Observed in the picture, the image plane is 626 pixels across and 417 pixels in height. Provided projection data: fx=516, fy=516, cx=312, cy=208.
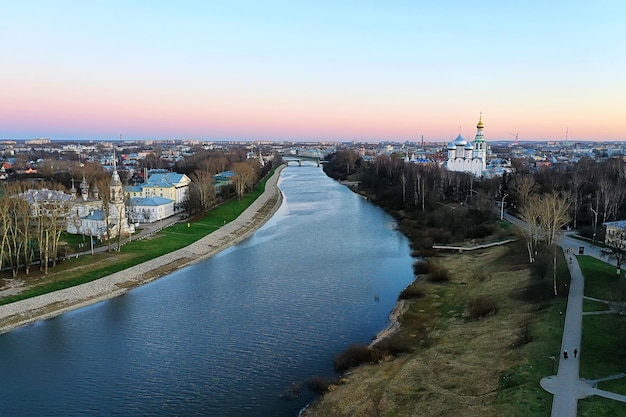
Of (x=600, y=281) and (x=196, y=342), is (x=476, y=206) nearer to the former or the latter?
(x=600, y=281)

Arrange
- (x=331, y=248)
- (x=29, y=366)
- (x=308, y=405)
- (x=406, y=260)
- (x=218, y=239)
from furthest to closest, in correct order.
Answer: (x=218, y=239) < (x=331, y=248) < (x=406, y=260) < (x=29, y=366) < (x=308, y=405)

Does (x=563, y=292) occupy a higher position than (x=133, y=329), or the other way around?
(x=563, y=292)

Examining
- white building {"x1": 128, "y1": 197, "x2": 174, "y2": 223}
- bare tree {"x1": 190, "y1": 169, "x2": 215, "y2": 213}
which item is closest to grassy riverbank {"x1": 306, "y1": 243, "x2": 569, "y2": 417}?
white building {"x1": 128, "y1": 197, "x2": 174, "y2": 223}

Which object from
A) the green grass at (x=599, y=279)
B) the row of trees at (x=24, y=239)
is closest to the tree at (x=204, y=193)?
the row of trees at (x=24, y=239)

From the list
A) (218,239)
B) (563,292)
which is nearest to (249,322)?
(563,292)

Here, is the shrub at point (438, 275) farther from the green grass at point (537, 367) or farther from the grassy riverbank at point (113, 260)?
the grassy riverbank at point (113, 260)

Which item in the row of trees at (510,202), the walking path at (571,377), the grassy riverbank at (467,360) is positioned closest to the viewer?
the walking path at (571,377)
